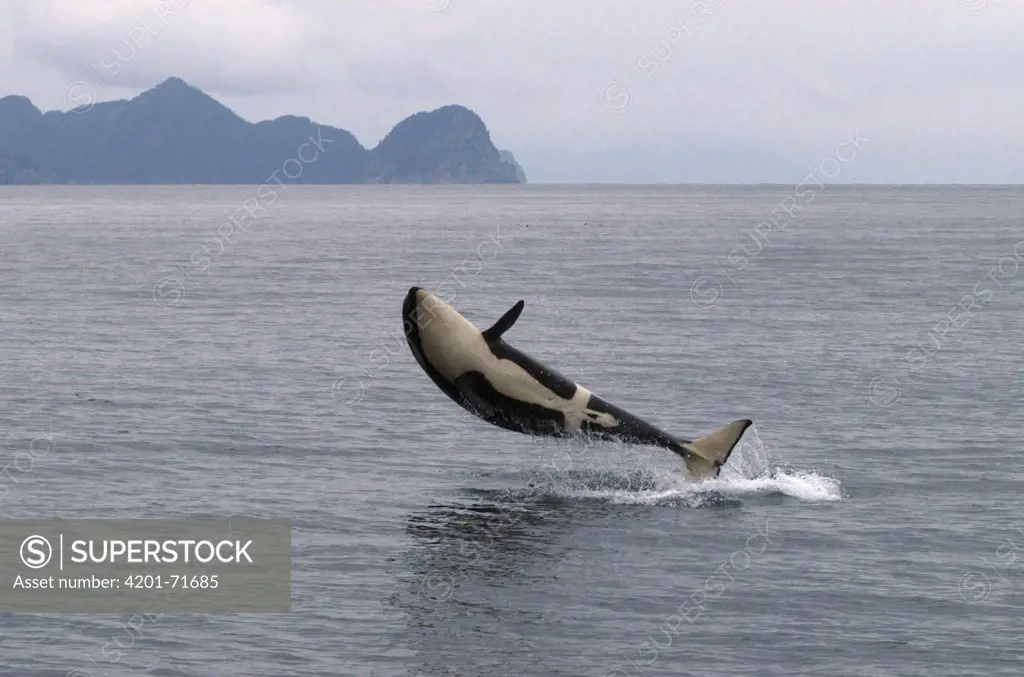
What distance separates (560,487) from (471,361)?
682 centimetres

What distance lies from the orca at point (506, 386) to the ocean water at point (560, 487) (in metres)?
1.75

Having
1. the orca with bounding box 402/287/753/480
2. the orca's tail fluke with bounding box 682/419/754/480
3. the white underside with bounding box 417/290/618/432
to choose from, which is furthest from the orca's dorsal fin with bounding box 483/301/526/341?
the orca's tail fluke with bounding box 682/419/754/480

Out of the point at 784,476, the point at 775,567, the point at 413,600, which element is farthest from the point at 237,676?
the point at 784,476

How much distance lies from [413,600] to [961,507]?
1575cm

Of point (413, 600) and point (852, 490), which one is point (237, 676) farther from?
point (852, 490)

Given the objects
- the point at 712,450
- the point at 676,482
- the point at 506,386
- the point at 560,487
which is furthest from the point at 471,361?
the point at 676,482

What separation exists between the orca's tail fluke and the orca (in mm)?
26

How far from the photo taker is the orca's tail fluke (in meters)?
37.6

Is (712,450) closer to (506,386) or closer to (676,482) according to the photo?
(676,482)

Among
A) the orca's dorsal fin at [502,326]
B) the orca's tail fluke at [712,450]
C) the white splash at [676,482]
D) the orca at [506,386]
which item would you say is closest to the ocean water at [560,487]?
the white splash at [676,482]

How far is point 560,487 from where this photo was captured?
40.6m

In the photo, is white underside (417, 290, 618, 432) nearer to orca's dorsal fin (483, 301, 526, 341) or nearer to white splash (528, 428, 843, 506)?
orca's dorsal fin (483, 301, 526, 341)

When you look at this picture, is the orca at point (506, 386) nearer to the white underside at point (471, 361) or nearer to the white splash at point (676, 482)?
the white underside at point (471, 361)

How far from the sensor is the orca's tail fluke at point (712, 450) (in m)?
37.6
